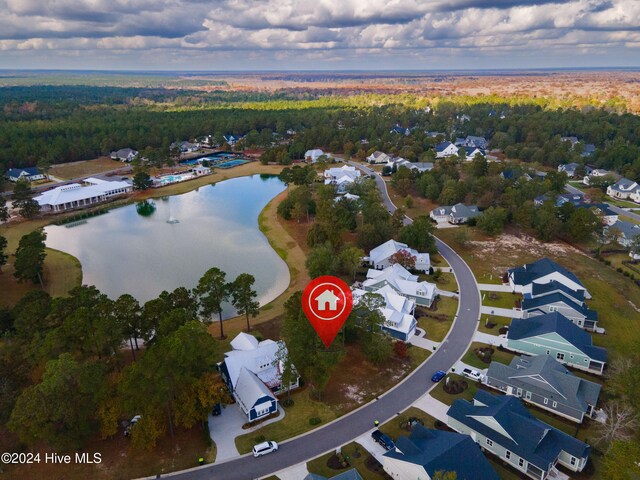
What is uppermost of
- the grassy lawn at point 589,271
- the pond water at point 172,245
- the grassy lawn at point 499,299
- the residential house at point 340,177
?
the residential house at point 340,177

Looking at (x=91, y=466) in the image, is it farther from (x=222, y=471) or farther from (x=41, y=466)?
(x=222, y=471)

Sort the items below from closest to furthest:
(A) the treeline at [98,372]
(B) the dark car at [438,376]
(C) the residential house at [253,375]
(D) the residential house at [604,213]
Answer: (A) the treeline at [98,372] → (C) the residential house at [253,375] → (B) the dark car at [438,376] → (D) the residential house at [604,213]

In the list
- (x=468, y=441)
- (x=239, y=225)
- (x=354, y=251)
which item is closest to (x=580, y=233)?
(x=354, y=251)

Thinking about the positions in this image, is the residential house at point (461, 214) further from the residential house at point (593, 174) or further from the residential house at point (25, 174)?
the residential house at point (25, 174)

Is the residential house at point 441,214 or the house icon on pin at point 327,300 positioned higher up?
the house icon on pin at point 327,300

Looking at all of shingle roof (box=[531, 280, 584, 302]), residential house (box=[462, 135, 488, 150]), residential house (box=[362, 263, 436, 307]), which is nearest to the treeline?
residential house (box=[362, 263, 436, 307])

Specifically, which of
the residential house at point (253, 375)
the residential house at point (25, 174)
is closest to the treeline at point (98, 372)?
the residential house at point (253, 375)
